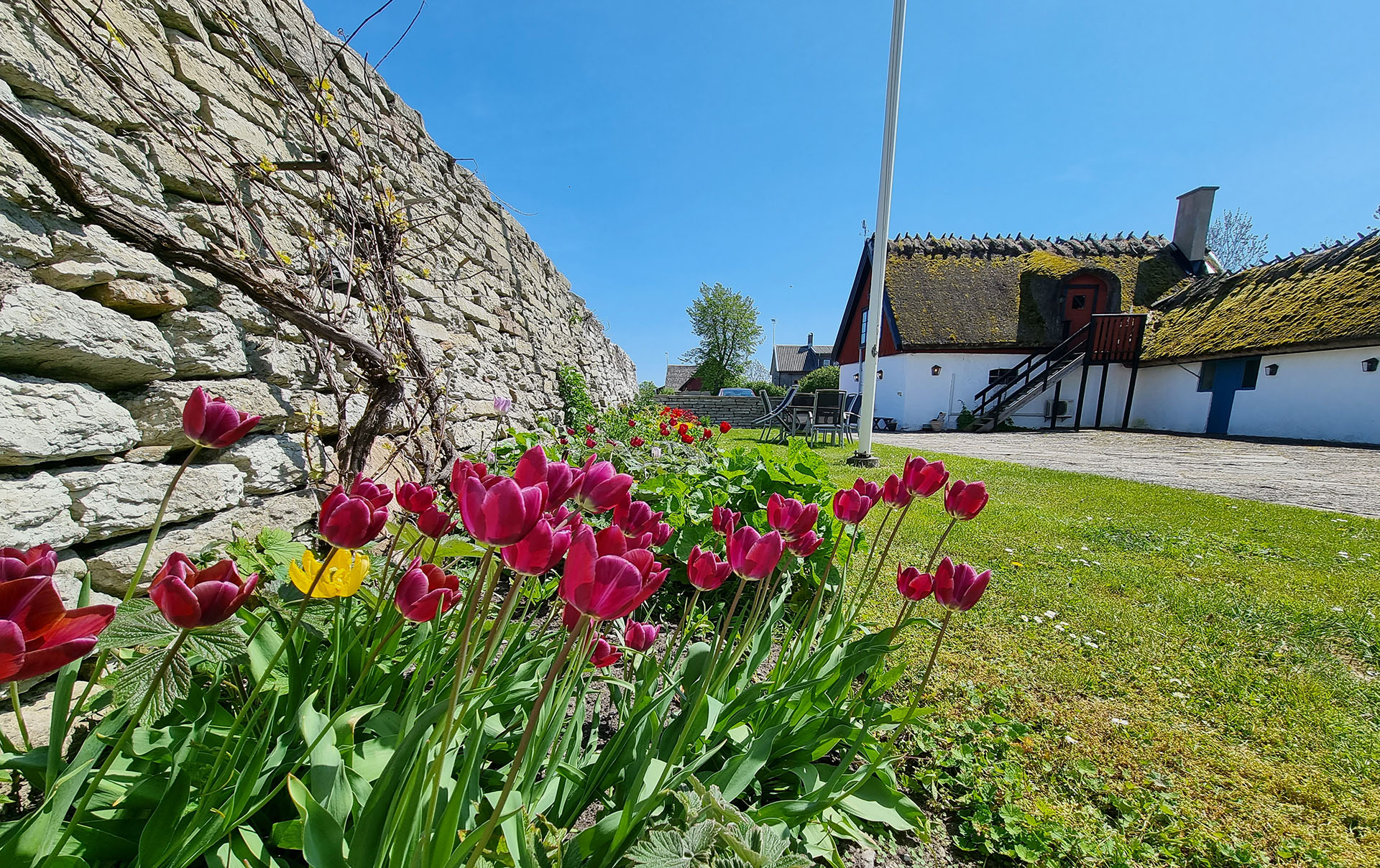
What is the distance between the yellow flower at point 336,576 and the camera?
938mm

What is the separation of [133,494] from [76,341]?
0.42 m

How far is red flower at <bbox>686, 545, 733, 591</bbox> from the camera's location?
3.20 feet

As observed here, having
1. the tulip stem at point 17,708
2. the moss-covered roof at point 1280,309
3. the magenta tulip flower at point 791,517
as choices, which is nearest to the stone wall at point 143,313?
the tulip stem at point 17,708

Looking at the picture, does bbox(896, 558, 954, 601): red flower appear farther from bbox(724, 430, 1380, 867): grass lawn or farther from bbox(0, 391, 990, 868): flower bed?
bbox(724, 430, 1380, 867): grass lawn

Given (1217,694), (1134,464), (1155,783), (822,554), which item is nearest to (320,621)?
(822,554)

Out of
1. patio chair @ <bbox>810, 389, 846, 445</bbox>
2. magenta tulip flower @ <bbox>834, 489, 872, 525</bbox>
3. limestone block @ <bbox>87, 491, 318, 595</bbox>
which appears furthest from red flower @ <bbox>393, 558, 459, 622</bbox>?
patio chair @ <bbox>810, 389, 846, 445</bbox>

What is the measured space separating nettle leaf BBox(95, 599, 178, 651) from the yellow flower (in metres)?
0.19

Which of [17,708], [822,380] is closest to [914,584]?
[17,708]

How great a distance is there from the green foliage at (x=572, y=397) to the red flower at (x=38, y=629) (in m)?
5.25

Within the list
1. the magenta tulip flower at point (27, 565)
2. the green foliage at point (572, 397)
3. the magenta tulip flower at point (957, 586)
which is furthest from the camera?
the green foliage at point (572, 397)

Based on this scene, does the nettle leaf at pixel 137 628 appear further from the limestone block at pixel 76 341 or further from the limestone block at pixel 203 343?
the limestone block at pixel 203 343

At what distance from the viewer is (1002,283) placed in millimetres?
17359

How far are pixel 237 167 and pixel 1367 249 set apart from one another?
767 inches

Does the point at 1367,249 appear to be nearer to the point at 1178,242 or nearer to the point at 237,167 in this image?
the point at 1178,242
